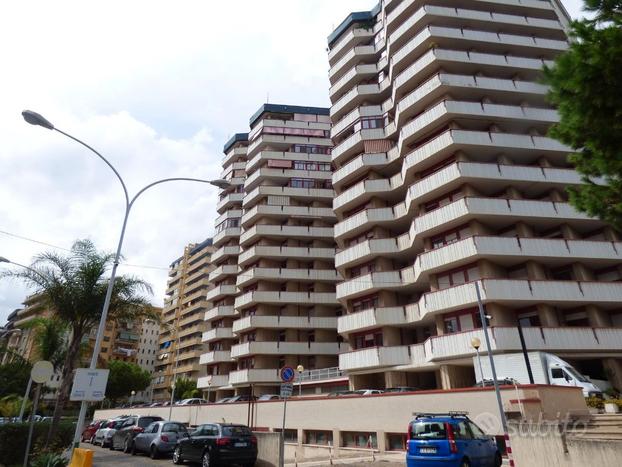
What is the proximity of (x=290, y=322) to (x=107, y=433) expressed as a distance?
20.6m

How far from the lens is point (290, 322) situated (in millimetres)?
42500

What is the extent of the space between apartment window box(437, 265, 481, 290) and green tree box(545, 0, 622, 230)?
56.7 ft

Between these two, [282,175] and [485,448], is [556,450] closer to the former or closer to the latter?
[485,448]

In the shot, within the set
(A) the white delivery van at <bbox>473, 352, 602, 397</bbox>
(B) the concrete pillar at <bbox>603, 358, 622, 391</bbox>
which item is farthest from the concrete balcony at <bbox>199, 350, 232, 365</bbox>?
(B) the concrete pillar at <bbox>603, 358, 622, 391</bbox>

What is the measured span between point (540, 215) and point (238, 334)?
33.2m

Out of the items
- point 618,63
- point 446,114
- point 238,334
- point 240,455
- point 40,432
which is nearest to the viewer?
point 618,63

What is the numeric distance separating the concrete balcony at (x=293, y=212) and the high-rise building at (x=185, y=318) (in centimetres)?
2522

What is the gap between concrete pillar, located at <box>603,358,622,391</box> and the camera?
73.9 feet

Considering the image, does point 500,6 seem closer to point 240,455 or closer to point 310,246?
point 310,246

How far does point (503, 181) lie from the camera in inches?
1066

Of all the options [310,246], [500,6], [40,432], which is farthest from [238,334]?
[500,6]

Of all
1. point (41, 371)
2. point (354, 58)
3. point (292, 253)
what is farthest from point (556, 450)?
point (354, 58)

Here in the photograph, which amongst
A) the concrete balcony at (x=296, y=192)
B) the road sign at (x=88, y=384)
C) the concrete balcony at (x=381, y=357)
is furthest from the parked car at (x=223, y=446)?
the concrete balcony at (x=296, y=192)

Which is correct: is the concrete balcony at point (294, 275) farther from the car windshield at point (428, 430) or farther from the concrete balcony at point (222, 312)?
the car windshield at point (428, 430)
